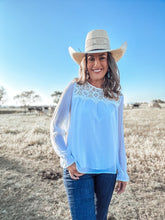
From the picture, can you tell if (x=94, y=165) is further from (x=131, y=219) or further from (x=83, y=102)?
(x=131, y=219)

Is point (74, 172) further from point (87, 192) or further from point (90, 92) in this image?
point (90, 92)

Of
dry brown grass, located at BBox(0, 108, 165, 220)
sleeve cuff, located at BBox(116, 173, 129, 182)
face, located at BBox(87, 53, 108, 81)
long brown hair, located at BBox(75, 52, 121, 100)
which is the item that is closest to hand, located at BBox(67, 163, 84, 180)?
sleeve cuff, located at BBox(116, 173, 129, 182)

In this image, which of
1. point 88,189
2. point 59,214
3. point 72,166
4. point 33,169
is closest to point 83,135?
point 72,166

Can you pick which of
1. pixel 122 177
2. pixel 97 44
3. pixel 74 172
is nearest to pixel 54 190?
pixel 122 177

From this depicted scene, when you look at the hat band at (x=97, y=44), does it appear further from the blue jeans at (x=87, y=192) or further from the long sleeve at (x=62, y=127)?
the blue jeans at (x=87, y=192)

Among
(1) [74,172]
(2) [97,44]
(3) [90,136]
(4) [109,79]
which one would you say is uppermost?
(2) [97,44]

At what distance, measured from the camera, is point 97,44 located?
65.5 inches

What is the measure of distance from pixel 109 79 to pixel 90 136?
654mm

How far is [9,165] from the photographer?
14.4 ft

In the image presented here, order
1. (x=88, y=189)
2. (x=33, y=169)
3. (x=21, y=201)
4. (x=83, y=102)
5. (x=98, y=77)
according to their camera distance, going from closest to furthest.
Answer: (x=88, y=189) → (x=83, y=102) → (x=98, y=77) → (x=21, y=201) → (x=33, y=169)

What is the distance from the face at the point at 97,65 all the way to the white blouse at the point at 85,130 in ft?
0.47

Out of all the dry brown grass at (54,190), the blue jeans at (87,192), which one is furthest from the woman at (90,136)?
the dry brown grass at (54,190)

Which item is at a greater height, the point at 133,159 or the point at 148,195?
the point at 133,159

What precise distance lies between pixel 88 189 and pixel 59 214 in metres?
1.64
